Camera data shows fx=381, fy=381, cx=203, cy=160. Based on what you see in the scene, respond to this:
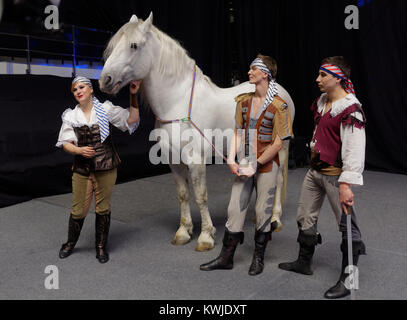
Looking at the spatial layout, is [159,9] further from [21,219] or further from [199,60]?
[21,219]

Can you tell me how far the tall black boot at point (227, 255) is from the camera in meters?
2.28

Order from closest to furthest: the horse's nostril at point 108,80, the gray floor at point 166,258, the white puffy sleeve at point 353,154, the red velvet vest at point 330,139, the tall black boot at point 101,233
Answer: the white puffy sleeve at point 353,154 < the red velvet vest at point 330,139 < the gray floor at point 166,258 < the horse's nostril at point 108,80 < the tall black boot at point 101,233

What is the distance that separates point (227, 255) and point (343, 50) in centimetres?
452

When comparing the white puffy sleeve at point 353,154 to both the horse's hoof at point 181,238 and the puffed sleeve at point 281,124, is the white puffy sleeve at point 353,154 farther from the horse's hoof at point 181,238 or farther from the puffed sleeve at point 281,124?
the horse's hoof at point 181,238

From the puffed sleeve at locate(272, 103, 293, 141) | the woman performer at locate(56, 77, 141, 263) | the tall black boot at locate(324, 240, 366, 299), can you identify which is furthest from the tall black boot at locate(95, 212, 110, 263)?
the tall black boot at locate(324, 240, 366, 299)

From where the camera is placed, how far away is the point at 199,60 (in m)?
6.04

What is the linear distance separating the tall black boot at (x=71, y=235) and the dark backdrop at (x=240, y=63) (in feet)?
5.34

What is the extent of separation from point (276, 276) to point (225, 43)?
4962 mm

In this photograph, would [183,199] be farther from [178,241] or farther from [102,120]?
[102,120]

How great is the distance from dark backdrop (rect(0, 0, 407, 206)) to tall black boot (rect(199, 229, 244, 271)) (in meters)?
2.49

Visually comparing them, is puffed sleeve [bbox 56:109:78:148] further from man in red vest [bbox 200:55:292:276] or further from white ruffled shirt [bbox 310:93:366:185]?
white ruffled shirt [bbox 310:93:366:185]

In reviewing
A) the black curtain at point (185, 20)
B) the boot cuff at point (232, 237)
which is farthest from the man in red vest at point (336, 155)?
the black curtain at point (185, 20)

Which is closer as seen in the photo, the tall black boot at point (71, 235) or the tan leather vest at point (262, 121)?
the tan leather vest at point (262, 121)

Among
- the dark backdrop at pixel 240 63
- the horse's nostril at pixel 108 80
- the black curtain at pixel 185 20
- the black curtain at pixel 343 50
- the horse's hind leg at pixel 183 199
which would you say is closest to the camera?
the horse's nostril at pixel 108 80
